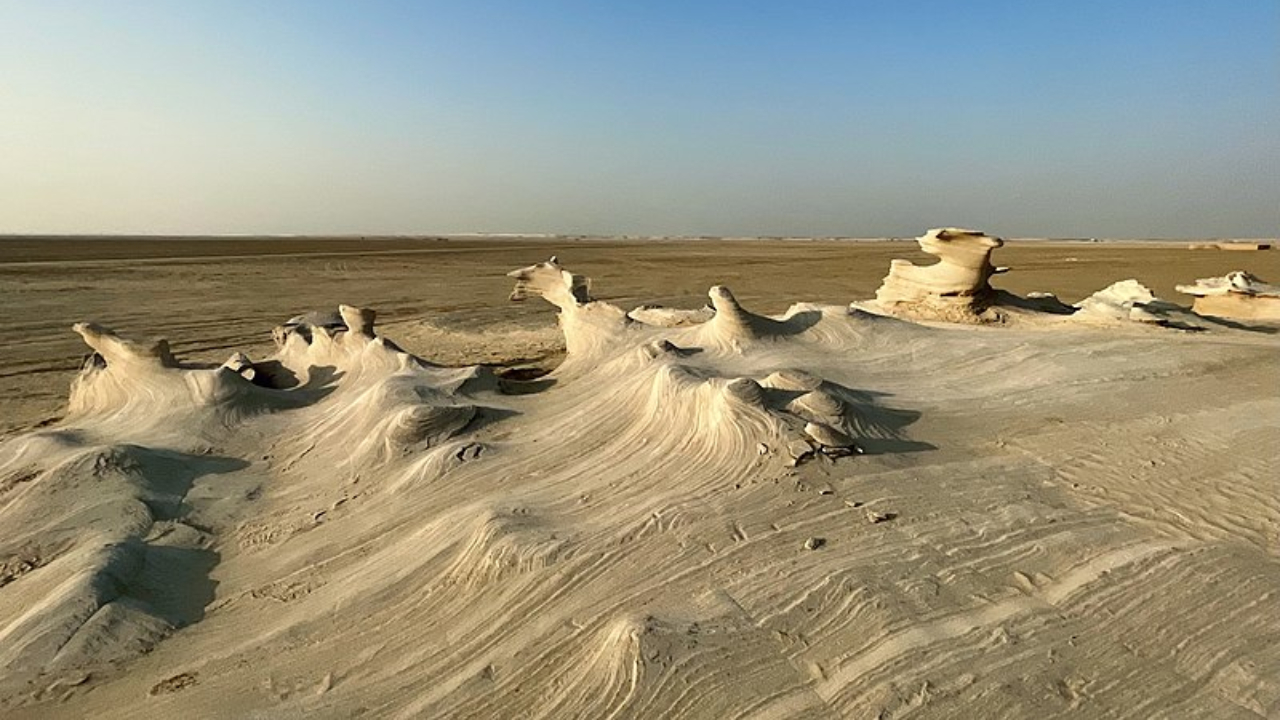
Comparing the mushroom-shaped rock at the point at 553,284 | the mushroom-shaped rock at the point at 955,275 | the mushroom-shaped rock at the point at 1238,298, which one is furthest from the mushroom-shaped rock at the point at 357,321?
the mushroom-shaped rock at the point at 1238,298

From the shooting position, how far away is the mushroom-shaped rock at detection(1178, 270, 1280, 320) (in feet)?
31.6

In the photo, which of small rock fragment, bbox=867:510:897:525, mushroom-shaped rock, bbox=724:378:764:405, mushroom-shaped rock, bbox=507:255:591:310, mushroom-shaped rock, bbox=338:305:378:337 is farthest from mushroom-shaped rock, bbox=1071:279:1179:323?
mushroom-shaped rock, bbox=338:305:378:337

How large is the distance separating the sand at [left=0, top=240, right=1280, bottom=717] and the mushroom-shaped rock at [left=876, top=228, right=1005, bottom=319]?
5.63ft

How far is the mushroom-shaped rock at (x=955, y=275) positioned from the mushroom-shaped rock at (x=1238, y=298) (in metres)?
4.02

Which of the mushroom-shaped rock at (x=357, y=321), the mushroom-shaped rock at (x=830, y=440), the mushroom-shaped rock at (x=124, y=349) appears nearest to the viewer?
the mushroom-shaped rock at (x=830, y=440)

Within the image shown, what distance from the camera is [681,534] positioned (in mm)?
3377

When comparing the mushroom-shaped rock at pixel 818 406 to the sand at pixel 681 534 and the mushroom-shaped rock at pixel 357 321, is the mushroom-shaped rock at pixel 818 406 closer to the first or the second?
the sand at pixel 681 534

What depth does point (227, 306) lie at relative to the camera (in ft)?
63.3

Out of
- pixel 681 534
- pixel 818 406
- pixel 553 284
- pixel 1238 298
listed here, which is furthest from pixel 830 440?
pixel 1238 298

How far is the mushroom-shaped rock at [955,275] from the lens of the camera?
808 centimetres

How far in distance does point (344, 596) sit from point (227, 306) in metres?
18.7

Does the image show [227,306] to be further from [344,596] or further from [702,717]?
[702,717]

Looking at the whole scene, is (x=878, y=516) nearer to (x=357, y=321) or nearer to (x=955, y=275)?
(x=955, y=275)

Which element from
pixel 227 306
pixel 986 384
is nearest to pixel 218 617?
pixel 986 384
